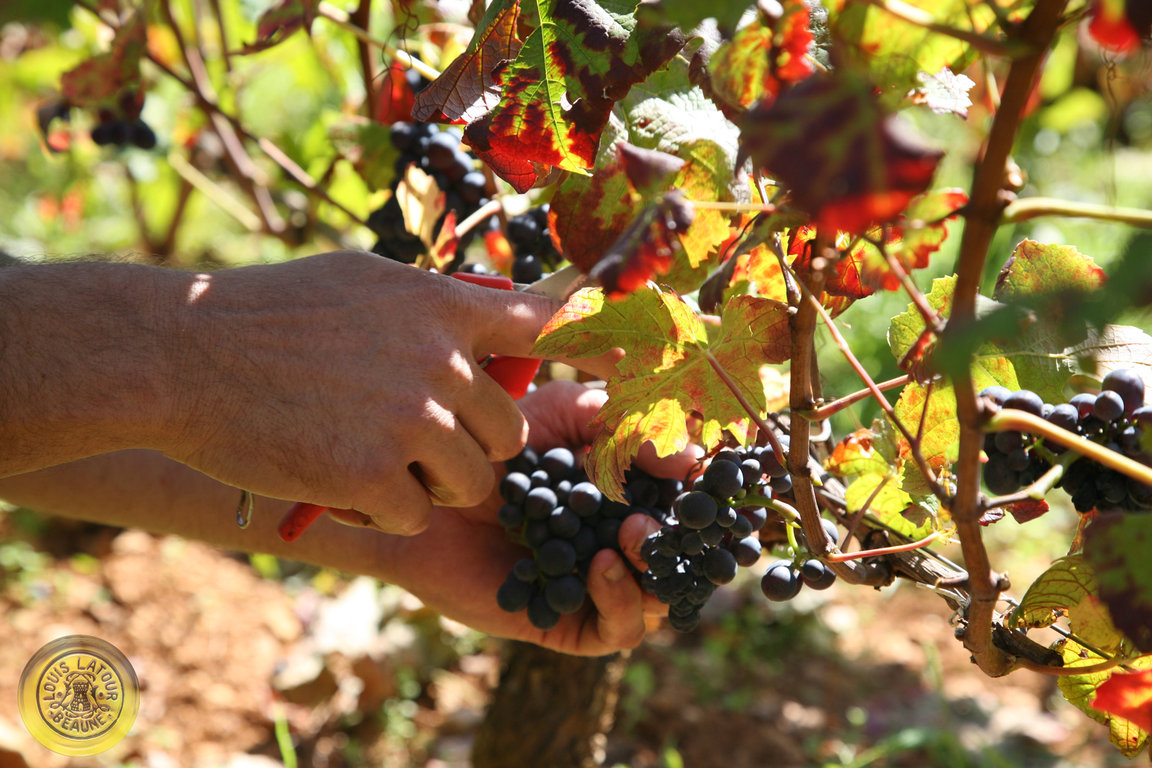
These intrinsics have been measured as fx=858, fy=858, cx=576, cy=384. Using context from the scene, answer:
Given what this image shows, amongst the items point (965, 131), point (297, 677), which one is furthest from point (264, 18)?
point (965, 131)

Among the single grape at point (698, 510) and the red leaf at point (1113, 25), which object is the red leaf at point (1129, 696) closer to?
the single grape at point (698, 510)

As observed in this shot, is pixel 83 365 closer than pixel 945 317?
No

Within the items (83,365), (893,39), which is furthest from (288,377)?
(893,39)

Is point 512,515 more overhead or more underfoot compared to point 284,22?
more underfoot

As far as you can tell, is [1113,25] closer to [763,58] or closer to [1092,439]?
[763,58]

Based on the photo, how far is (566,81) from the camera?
0.76m

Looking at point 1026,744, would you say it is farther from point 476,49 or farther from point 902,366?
point 476,49

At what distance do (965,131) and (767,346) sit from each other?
186 inches

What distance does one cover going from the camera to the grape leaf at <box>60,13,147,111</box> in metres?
1.46

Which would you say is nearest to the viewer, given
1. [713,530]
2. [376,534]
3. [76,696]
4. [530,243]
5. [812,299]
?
[812,299]

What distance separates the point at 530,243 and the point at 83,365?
0.59m

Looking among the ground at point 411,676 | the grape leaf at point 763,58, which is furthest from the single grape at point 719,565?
the ground at point 411,676

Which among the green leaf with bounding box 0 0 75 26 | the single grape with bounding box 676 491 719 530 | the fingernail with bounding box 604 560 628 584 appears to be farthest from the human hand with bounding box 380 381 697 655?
the green leaf with bounding box 0 0 75 26

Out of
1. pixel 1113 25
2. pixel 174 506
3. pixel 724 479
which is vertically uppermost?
pixel 1113 25
